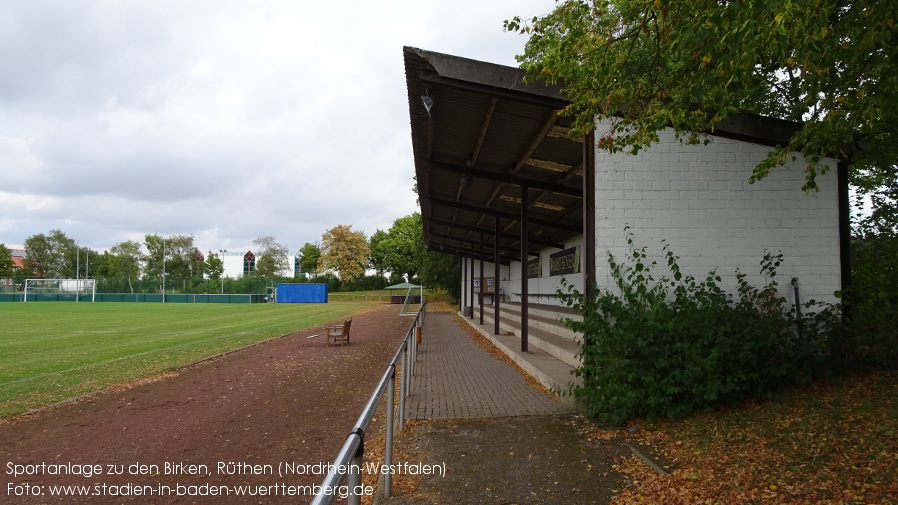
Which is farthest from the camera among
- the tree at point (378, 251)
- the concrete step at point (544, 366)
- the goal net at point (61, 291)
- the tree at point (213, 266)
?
the tree at point (213, 266)

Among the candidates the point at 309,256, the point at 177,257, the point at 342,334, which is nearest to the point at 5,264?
the point at 177,257

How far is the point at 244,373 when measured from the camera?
38.1 feet

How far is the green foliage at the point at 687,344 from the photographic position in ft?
19.0

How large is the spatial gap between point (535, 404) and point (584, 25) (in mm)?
4577

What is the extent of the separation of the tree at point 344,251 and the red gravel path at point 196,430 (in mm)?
64576

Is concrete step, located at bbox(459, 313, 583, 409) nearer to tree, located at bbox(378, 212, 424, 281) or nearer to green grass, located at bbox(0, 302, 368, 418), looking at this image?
green grass, located at bbox(0, 302, 368, 418)

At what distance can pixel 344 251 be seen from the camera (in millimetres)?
76000

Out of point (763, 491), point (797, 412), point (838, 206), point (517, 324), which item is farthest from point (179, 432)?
point (517, 324)

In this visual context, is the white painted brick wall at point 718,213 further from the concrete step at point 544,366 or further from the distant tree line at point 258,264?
the distant tree line at point 258,264

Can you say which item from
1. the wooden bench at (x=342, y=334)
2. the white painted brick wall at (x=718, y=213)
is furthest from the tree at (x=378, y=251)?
the white painted brick wall at (x=718, y=213)

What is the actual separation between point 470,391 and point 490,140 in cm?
410

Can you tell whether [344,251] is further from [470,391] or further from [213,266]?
[470,391]

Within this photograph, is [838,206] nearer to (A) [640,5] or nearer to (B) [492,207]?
(A) [640,5]

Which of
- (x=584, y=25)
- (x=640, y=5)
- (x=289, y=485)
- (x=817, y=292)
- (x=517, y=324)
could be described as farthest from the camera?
(x=517, y=324)
